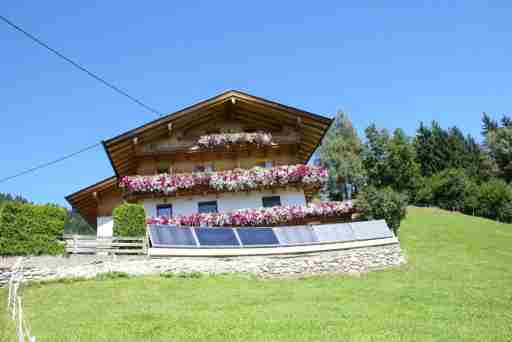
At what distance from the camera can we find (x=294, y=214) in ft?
78.3

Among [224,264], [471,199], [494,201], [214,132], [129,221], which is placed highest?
[214,132]

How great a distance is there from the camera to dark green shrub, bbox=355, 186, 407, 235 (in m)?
23.7

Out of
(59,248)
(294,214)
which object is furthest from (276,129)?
(59,248)

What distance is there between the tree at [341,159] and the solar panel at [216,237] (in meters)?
38.8

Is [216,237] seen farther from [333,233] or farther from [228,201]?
[228,201]

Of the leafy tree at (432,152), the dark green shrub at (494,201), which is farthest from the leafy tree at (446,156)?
the dark green shrub at (494,201)

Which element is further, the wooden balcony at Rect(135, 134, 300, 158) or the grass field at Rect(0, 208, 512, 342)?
the wooden balcony at Rect(135, 134, 300, 158)

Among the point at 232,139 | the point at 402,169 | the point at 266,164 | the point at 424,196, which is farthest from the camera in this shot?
the point at 424,196

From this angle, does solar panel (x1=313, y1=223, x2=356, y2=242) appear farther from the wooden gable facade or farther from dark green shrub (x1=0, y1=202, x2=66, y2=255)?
dark green shrub (x1=0, y1=202, x2=66, y2=255)

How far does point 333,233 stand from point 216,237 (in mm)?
5499

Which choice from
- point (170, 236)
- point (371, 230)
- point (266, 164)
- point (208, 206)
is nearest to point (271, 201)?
point (266, 164)

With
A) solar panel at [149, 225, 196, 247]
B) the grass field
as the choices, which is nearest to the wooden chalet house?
solar panel at [149, 225, 196, 247]

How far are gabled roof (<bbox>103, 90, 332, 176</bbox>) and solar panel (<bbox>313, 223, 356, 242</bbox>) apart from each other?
295 inches

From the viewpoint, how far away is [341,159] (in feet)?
189
